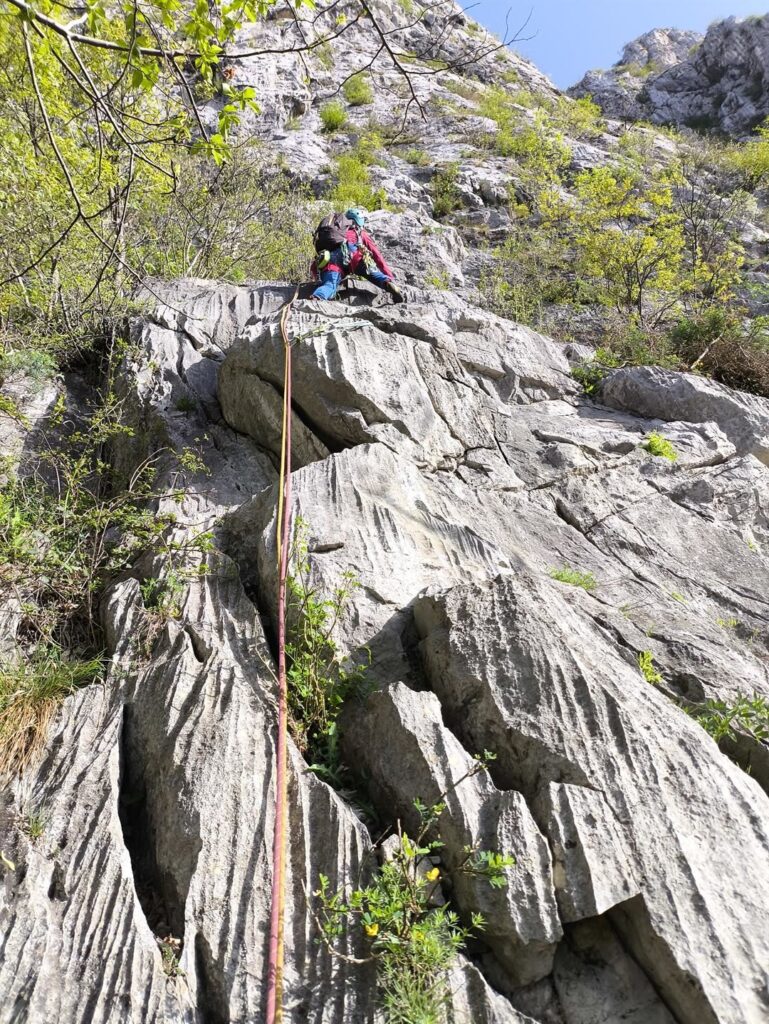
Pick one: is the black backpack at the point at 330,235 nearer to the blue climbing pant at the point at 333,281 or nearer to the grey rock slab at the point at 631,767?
the blue climbing pant at the point at 333,281

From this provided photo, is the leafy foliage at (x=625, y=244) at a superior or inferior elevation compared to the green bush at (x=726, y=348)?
superior

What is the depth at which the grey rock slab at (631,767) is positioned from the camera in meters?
2.42

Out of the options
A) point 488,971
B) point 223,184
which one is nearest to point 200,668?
point 488,971

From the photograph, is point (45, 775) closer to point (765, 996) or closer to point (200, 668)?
point (200, 668)

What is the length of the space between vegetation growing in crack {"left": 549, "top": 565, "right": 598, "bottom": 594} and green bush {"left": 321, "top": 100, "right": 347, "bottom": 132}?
21.0 m

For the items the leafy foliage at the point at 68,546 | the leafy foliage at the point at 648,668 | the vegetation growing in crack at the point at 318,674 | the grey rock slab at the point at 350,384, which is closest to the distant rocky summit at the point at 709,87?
the grey rock slab at the point at 350,384

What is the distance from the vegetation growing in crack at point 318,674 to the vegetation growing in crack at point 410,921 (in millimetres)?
699

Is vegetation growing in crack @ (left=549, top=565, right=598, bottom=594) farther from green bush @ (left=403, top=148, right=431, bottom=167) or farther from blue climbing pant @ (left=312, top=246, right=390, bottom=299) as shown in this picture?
green bush @ (left=403, top=148, right=431, bottom=167)

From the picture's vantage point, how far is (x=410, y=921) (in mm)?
2592

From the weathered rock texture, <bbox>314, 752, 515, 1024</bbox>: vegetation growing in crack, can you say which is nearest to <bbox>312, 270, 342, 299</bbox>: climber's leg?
the weathered rock texture

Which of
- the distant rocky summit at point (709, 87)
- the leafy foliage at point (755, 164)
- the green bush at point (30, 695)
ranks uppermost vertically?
the distant rocky summit at point (709, 87)

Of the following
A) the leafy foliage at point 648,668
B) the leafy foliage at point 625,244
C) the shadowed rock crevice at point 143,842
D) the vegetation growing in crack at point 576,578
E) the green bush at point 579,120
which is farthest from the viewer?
the green bush at point 579,120

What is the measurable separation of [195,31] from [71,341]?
625cm

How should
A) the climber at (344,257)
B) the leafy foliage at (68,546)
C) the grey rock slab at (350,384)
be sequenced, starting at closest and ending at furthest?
1. the leafy foliage at (68,546)
2. the grey rock slab at (350,384)
3. the climber at (344,257)
